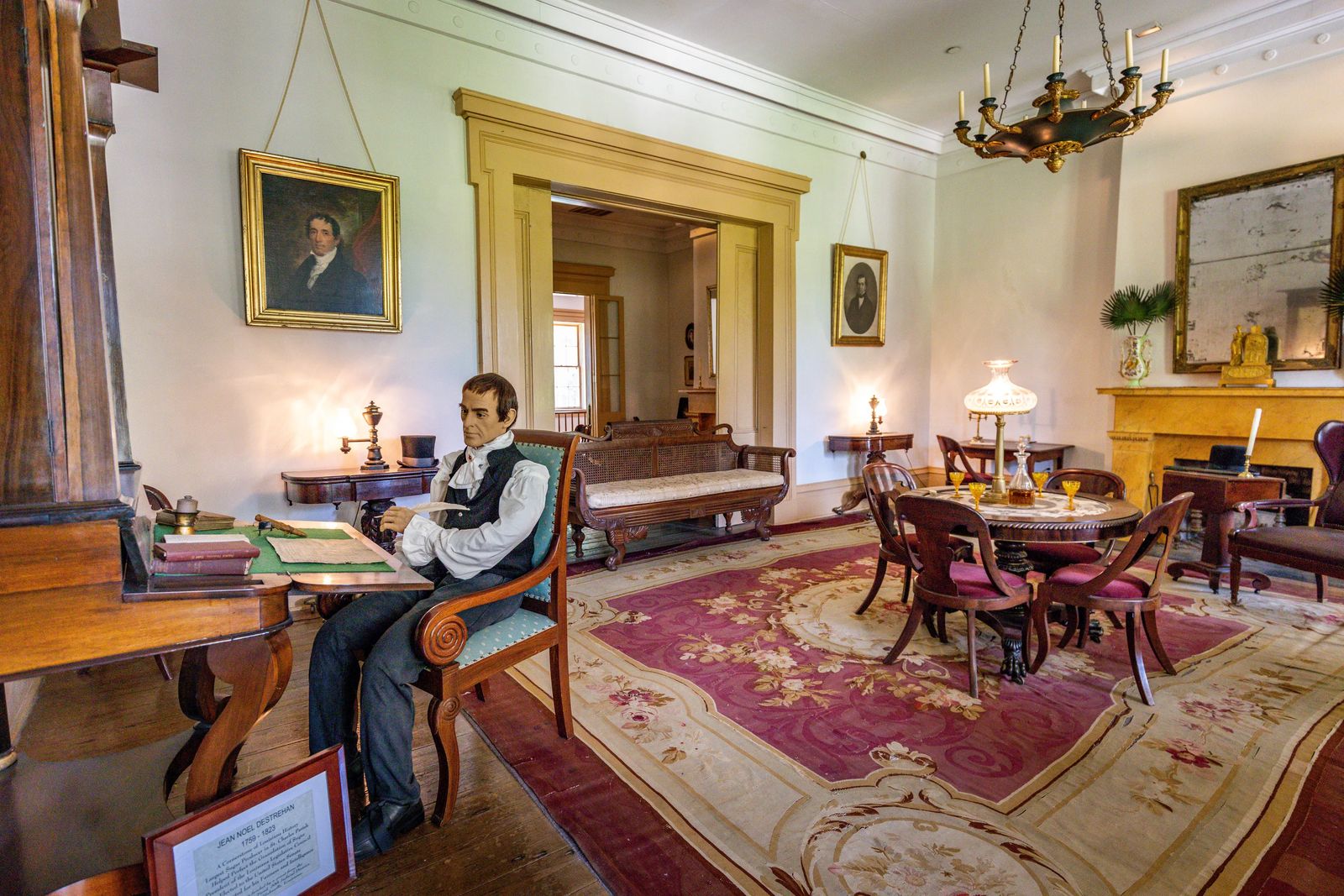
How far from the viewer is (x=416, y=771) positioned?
2.36m

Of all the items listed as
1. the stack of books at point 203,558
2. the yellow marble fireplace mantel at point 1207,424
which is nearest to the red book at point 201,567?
the stack of books at point 203,558

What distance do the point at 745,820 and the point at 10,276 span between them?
224 centimetres

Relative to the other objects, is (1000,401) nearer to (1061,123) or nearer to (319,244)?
(1061,123)

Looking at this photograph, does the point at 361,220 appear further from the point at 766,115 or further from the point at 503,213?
the point at 766,115

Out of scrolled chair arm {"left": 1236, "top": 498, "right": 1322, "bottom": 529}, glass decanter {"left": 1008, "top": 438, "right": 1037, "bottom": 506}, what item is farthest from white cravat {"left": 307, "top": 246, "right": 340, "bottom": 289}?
scrolled chair arm {"left": 1236, "top": 498, "right": 1322, "bottom": 529}

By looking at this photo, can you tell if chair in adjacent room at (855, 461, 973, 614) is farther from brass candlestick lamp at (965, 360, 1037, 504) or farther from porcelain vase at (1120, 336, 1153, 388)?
porcelain vase at (1120, 336, 1153, 388)

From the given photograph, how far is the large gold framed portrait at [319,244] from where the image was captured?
3943 millimetres

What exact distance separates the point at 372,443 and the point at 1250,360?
6.65 m

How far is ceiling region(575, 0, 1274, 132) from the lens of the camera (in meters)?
5.13

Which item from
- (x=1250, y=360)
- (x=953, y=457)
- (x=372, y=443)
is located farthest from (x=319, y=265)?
(x=1250, y=360)

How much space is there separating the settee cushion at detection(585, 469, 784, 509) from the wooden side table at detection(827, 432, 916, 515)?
1.31 m

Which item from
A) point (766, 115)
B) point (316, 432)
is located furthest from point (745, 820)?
point (766, 115)

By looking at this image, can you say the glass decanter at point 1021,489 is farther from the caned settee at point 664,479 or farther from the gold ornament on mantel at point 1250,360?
the gold ornament on mantel at point 1250,360

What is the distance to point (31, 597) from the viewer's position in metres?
1.13
